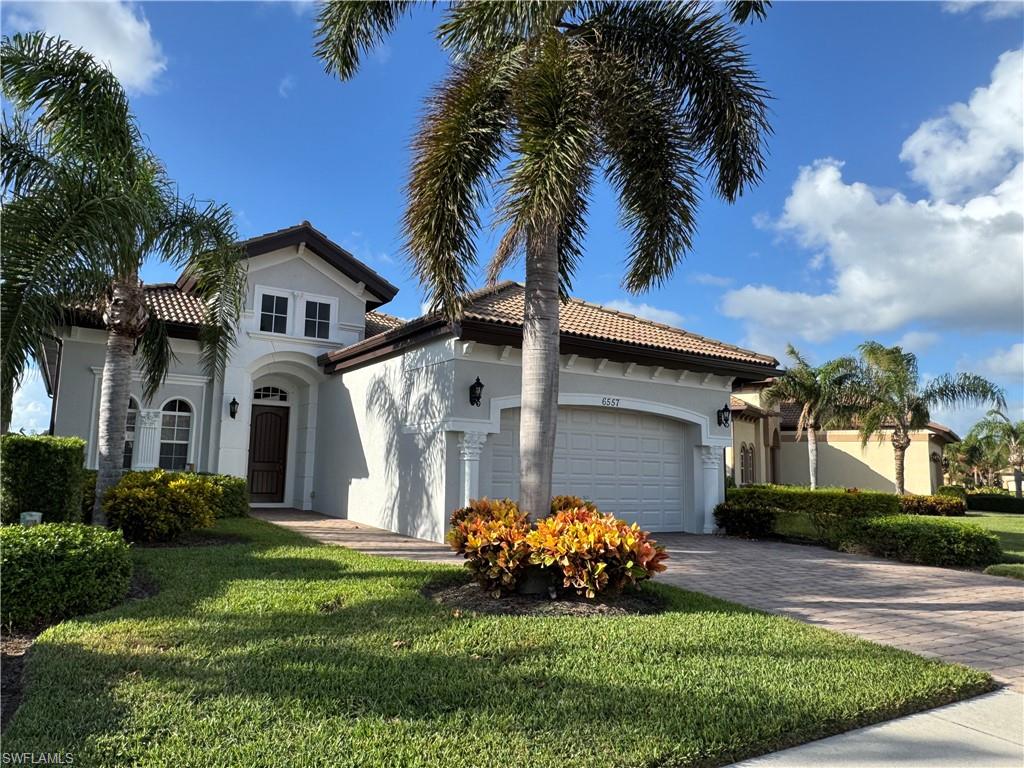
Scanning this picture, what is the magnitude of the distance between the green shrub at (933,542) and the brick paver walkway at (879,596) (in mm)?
419

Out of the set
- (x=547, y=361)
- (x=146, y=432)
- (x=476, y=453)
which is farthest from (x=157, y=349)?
(x=547, y=361)

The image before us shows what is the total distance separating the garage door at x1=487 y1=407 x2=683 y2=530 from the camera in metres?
12.4

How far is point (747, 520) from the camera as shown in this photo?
13.8 metres

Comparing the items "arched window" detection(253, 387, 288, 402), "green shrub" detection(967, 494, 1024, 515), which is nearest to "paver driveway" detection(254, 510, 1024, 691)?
"arched window" detection(253, 387, 288, 402)

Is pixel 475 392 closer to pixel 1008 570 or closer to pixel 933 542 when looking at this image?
pixel 933 542

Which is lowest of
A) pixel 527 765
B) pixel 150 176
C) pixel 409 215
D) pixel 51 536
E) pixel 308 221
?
pixel 527 765

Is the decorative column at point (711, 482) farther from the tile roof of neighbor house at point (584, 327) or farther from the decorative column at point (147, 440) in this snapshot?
the decorative column at point (147, 440)

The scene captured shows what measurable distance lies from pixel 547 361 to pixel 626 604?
8.63 feet

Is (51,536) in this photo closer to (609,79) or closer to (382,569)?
(382,569)

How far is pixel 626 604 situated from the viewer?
6.52m

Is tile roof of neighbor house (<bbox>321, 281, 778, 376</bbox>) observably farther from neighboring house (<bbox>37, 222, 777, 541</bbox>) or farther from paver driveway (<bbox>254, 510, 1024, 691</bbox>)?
paver driveway (<bbox>254, 510, 1024, 691</bbox>)

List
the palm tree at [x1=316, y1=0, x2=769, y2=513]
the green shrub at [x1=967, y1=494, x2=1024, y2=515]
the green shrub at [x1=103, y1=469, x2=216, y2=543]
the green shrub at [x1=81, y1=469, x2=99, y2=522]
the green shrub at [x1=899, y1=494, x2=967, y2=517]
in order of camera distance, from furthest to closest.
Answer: the green shrub at [x1=967, y1=494, x2=1024, y2=515] → the green shrub at [x1=899, y1=494, x2=967, y2=517] → the green shrub at [x1=81, y1=469, x2=99, y2=522] → the green shrub at [x1=103, y1=469, x2=216, y2=543] → the palm tree at [x1=316, y1=0, x2=769, y2=513]

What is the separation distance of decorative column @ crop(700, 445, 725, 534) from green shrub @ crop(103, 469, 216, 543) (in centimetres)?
994

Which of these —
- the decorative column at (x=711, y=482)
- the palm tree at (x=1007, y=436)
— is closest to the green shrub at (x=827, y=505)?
the decorative column at (x=711, y=482)
